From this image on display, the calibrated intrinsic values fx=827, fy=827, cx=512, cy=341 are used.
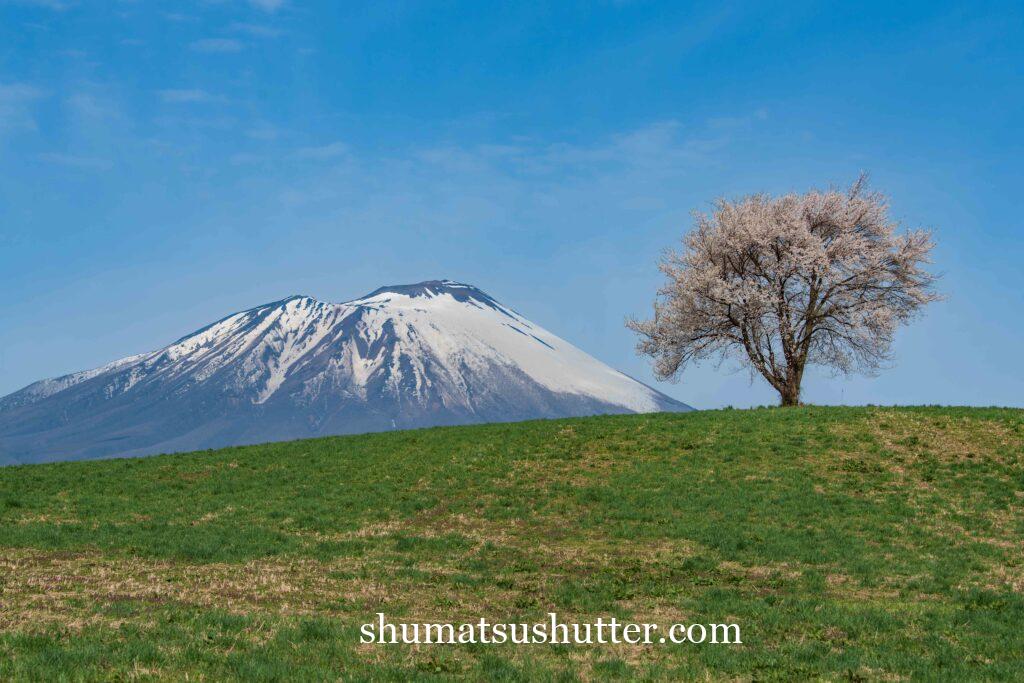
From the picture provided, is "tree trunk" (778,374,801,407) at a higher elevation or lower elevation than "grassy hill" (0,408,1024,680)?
higher

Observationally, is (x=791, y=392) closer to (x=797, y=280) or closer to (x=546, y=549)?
(x=797, y=280)

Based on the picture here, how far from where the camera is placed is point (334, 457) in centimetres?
4625

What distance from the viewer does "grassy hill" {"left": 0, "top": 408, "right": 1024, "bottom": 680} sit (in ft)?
48.0

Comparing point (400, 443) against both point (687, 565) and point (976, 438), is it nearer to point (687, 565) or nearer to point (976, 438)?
point (687, 565)

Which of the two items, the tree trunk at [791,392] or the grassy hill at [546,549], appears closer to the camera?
the grassy hill at [546,549]

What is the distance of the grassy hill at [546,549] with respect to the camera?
48.0 feet

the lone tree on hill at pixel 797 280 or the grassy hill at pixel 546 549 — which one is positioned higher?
the lone tree on hill at pixel 797 280

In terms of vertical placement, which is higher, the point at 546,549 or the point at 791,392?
the point at 791,392

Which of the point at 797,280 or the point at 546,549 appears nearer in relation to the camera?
the point at 546,549

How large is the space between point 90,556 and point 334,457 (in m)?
22.1

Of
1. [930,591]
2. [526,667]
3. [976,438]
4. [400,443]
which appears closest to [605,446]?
[400,443]

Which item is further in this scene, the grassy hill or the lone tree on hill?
Answer: the lone tree on hill

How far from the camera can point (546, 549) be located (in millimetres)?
26766

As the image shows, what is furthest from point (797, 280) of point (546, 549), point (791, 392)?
point (546, 549)
